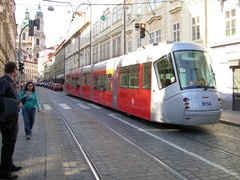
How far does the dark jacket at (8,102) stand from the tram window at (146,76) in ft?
24.1

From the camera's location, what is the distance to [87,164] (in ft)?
21.6

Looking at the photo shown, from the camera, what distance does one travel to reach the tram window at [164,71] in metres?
10.8

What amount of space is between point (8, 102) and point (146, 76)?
779cm

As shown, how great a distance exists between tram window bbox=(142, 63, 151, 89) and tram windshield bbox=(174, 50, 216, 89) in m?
1.71

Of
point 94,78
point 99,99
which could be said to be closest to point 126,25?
point 94,78

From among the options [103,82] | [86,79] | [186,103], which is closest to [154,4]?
[86,79]

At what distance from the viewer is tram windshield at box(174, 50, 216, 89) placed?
1050 centimetres

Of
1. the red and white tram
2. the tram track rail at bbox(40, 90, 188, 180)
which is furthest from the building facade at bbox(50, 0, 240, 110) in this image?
the tram track rail at bbox(40, 90, 188, 180)

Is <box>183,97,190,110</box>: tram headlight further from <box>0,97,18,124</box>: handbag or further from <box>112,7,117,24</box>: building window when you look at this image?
<box>112,7,117,24</box>: building window

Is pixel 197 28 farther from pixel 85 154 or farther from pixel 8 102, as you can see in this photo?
pixel 8 102

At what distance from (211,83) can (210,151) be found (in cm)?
358

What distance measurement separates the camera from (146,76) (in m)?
12.5

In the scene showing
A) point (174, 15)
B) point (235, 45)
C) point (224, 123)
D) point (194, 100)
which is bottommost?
point (224, 123)

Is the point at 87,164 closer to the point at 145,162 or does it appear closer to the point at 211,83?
the point at 145,162
